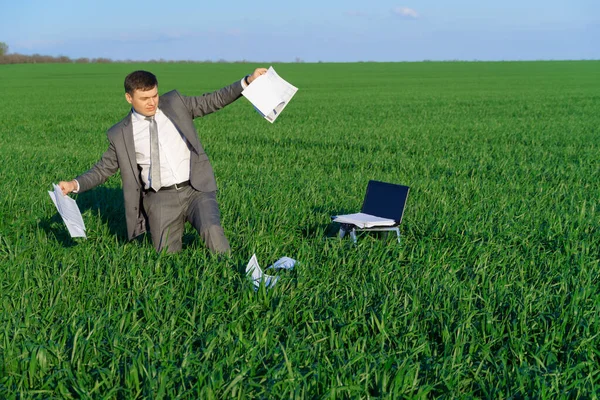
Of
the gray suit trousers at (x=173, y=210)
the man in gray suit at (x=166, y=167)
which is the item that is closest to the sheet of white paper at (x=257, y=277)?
the man in gray suit at (x=166, y=167)

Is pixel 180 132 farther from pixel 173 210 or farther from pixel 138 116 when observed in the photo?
pixel 173 210

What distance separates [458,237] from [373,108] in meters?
21.6

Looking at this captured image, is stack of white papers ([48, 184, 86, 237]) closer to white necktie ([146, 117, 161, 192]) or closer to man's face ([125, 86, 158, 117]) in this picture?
white necktie ([146, 117, 161, 192])

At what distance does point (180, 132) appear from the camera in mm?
5816

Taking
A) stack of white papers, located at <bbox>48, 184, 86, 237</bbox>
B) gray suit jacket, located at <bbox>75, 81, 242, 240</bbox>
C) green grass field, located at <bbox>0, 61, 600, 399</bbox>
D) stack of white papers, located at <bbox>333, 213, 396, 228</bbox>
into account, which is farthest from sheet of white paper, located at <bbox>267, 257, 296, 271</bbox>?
stack of white papers, located at <bbox>48, 184, 86, 237</bbox>

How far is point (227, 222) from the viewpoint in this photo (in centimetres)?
695

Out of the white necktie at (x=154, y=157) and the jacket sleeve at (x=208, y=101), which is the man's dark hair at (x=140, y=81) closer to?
the white necktie at (x=154, y=157)

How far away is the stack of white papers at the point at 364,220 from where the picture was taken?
19.0ft

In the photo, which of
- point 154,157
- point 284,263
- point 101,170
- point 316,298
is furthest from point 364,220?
point 101,170

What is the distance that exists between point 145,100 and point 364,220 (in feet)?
6.64

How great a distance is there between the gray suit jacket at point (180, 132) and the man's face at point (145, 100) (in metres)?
0.24

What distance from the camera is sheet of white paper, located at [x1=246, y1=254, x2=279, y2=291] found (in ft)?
15.1

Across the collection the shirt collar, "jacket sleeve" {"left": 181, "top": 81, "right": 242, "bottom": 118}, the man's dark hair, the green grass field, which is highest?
the man's dark hair

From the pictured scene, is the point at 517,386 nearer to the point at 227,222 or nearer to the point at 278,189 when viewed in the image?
the point at 227,222
